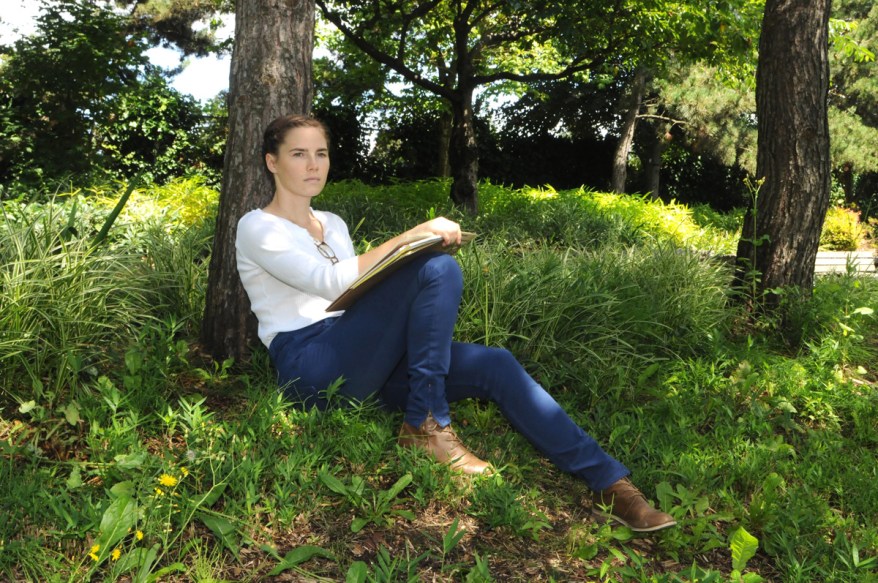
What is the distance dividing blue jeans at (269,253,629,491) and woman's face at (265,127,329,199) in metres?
0.60

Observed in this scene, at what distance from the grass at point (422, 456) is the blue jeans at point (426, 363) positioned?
180 millimetres

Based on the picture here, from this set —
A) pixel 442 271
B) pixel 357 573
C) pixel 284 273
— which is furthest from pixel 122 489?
pixel 442 271

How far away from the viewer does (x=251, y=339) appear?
12.9 ft

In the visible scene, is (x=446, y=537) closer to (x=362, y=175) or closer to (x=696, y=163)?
(x=362, y=175)

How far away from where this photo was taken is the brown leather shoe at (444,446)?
2955 mm

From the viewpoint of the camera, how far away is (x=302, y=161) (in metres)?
3.27

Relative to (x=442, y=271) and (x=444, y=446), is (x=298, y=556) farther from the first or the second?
(x=442, y=271)

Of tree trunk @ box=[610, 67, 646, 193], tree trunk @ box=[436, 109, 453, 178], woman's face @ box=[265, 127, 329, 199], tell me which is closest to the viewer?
woman's face @ box=[265, 127, 329, 199]

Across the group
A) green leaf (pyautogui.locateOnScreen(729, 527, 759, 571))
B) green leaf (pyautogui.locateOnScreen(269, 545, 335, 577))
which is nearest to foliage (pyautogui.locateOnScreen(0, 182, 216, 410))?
green leaf (pyautogui.locateOnScreen(269, 545, 335, 577))

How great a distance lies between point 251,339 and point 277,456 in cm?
111

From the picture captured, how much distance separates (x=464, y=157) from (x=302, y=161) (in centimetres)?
701

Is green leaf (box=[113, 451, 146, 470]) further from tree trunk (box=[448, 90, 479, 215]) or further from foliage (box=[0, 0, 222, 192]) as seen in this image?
foliage (box=[0, 0, 222, 192])

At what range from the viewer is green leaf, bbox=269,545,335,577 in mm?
2371

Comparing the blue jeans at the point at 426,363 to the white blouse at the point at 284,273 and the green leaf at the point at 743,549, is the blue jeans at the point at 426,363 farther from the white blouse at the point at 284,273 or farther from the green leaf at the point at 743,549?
the green leaf at the point at 743,549
